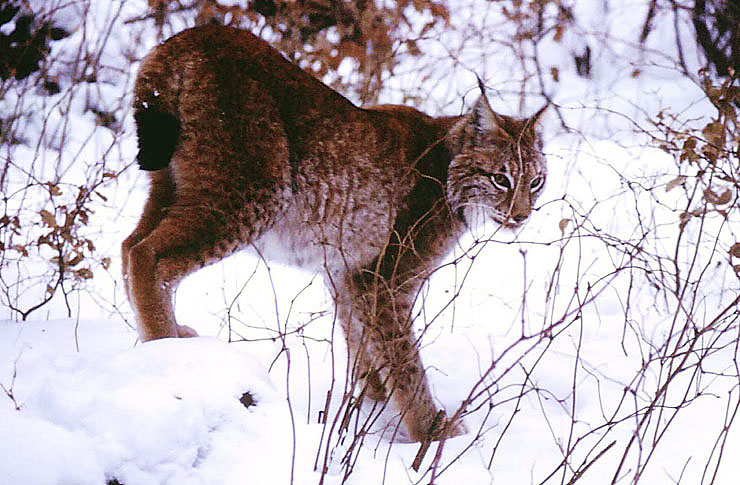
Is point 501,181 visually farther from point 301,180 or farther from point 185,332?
point 185,332

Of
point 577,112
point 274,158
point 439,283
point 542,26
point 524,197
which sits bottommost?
point 274,158

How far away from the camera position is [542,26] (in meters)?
7.14

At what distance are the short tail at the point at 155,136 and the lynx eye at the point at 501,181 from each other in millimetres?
1285

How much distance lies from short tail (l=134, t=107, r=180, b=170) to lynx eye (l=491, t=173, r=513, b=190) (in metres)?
1.29

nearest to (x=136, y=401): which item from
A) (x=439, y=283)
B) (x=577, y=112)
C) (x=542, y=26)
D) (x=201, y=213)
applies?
(x=201, y=213)

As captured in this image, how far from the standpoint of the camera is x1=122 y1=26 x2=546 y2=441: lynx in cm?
258

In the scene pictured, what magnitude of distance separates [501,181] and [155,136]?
1.39m

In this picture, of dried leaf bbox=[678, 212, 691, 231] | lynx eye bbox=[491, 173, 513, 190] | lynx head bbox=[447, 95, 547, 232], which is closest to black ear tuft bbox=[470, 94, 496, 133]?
lynx head bbox=[447, 95, 547, 232]

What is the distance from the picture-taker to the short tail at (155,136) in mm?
2619

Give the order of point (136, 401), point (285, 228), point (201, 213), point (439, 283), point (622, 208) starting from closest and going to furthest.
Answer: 1. point (136, 401)
2. point (201, 213)
3. point (285, 228)
4. point (439, 283)
5. point (622, 208)

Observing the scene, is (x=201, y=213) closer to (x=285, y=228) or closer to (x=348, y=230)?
(x=285, y=228)

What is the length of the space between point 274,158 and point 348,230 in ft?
1.59

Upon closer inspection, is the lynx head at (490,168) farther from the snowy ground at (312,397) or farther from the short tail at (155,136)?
the short tail at (155,136)

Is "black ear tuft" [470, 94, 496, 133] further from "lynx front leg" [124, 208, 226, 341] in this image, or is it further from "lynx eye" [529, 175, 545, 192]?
"lynx front leg" [124, 208, 226, 341]
